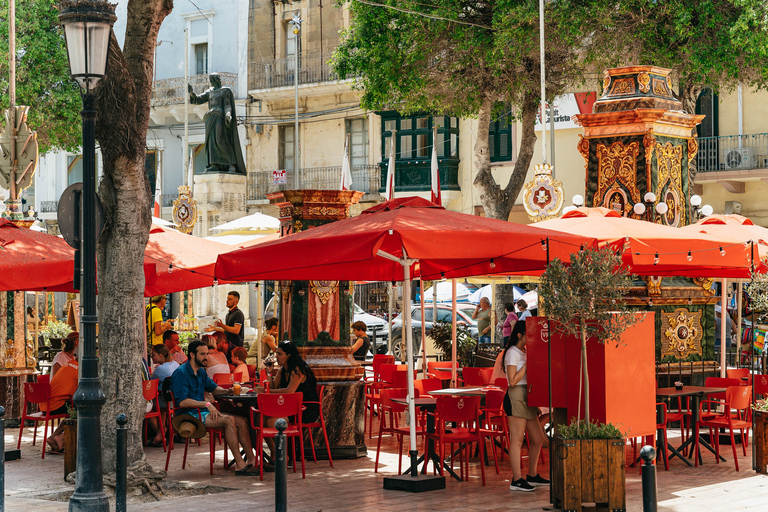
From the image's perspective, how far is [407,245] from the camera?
887 cm

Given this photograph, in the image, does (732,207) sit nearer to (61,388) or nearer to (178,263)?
(178,263)

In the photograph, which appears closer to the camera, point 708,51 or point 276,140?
point 708,51

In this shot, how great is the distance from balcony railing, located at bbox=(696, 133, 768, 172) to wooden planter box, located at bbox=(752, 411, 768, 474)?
17754 millimetres

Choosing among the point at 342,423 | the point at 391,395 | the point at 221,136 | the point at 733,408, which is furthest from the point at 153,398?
the point at 221,136

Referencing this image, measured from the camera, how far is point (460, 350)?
59.9ft

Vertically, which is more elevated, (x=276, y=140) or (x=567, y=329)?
(x=276, y=140)

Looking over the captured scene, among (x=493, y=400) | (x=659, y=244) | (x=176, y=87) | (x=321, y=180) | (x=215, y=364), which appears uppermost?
(x=176, y=87)

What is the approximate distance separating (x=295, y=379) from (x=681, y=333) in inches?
244

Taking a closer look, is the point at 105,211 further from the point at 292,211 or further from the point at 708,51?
the point at 708,51

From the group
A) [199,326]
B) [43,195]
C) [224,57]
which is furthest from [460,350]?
[43,195]

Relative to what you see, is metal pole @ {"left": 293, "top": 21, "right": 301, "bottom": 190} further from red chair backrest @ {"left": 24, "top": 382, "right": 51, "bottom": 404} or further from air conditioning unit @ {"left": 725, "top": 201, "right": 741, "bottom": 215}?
red chair backrest @ {"left": 24, "top": 382, "right": 51, "bottom": 404}

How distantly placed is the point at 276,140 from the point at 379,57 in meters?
14.1

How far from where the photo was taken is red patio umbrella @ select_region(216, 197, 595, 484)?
29.5 feet

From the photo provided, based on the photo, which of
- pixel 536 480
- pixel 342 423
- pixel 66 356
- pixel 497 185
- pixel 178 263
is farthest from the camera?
pixel 497 185
